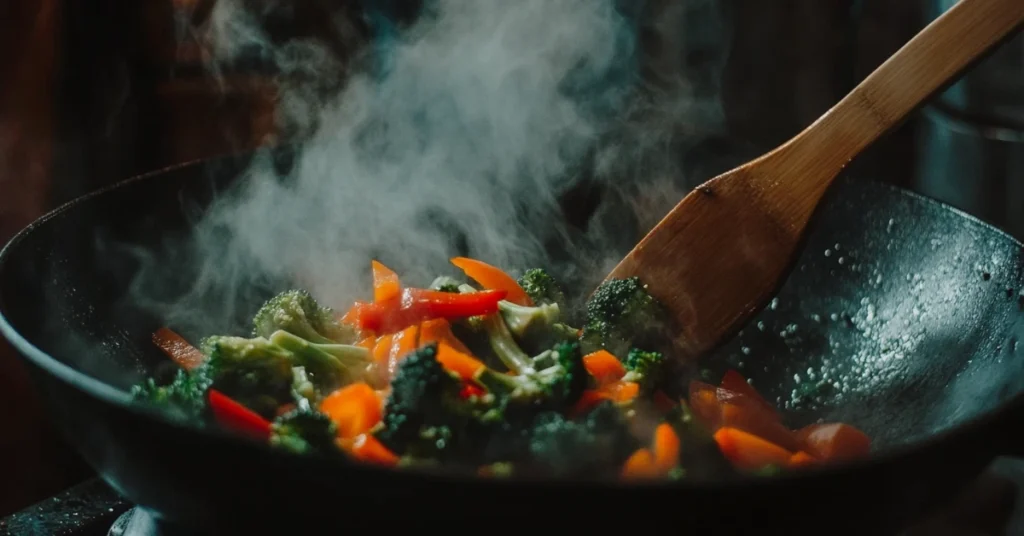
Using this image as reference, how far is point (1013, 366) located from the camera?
4.53 feet

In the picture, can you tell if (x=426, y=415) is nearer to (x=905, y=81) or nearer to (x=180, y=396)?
(x=180, y=396)

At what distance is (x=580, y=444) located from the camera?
124 cm

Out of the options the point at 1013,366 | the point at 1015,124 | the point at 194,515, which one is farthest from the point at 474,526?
the point at 1015,124

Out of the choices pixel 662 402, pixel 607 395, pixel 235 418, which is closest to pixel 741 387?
pixel 662 402

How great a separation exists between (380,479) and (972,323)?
119 cm

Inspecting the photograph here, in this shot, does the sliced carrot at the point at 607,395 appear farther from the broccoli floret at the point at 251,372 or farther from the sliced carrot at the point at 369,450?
the broccoli floret at the point at 251,372

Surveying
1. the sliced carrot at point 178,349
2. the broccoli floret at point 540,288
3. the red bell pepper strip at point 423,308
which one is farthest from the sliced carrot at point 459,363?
the sliced carrot at point 178,349

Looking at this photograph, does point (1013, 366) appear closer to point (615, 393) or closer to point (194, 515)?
point (615, 393)

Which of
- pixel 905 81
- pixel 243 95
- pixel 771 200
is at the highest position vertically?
pixel 243 95

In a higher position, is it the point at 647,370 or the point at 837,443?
the point at 647,370

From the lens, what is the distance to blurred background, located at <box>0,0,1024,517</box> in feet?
7.52

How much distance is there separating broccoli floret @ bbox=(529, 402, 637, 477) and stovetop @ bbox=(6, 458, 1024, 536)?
62 centimetres

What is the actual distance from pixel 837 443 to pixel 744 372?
1.49 ft

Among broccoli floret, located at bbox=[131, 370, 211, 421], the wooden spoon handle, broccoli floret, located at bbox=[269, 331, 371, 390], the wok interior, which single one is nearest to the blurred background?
the wok interior
